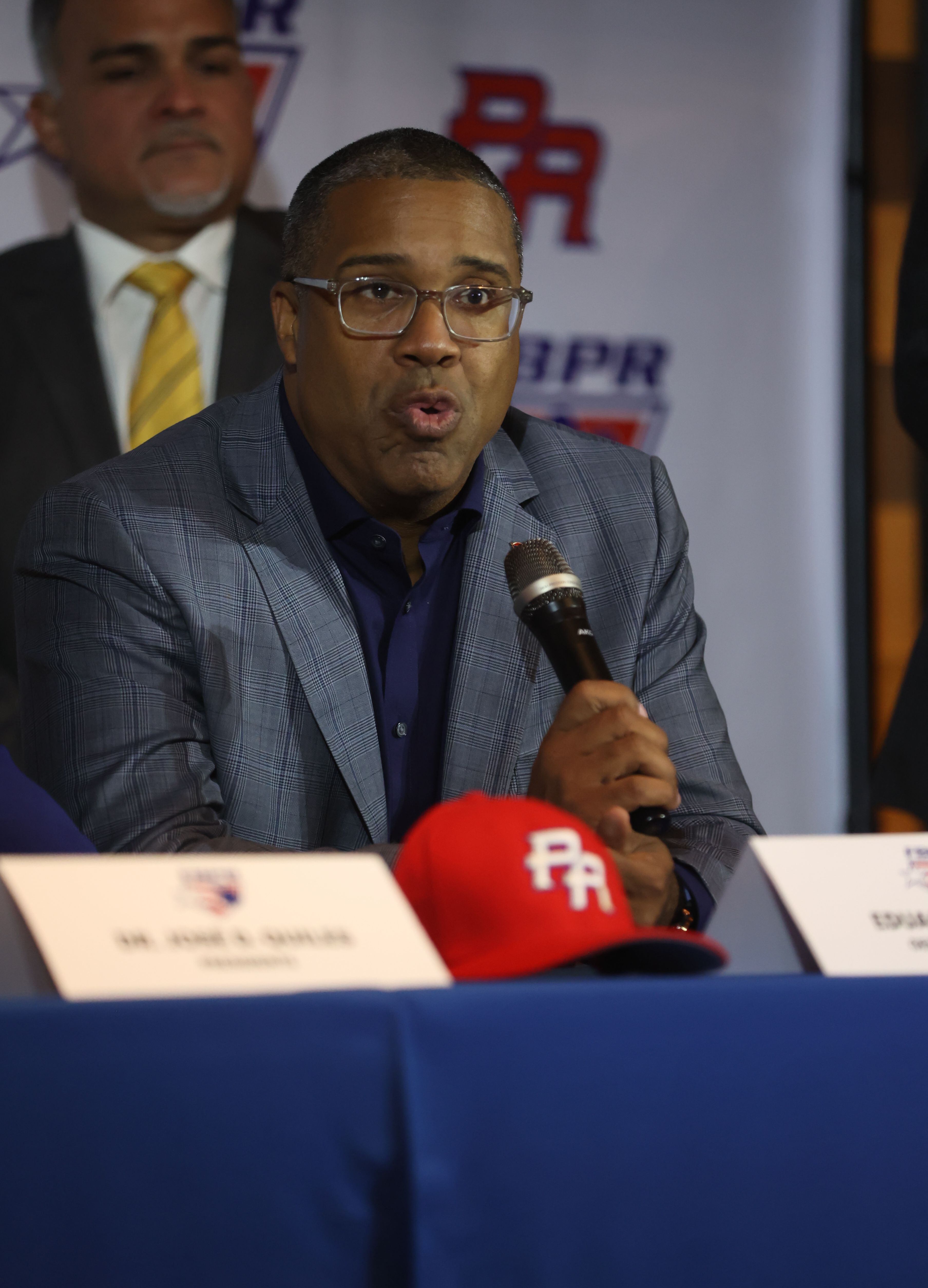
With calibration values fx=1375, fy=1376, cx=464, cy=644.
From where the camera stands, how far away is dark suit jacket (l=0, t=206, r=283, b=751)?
272 centimetres

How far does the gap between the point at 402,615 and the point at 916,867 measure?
1023mm

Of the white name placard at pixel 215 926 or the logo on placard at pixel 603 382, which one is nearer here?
the white name placard at pixel 215 926

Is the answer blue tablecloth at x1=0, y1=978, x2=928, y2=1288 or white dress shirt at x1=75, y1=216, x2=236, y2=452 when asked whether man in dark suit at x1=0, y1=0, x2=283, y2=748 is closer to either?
white dress shirt at x1=75, y1=216, x2=236, y2=452

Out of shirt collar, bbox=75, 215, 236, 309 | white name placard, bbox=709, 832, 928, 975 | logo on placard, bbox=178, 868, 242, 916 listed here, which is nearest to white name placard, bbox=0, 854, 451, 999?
logo on placard, bbox=178, 868, 242, 916

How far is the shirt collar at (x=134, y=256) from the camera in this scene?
9.20ft

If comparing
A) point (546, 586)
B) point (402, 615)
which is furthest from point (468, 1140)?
point (402, 615)

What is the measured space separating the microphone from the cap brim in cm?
40

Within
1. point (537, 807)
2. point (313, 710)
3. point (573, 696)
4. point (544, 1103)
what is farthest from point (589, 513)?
point (544, 1103)

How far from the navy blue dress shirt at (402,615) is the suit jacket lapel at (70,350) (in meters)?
0.96

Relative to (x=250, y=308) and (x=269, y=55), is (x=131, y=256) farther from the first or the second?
(x=269, y=55)

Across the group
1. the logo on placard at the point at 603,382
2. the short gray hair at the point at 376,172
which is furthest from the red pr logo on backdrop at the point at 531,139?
the short gray hair at the point at 376,172

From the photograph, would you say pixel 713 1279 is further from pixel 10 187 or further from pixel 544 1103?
pixel 10 187

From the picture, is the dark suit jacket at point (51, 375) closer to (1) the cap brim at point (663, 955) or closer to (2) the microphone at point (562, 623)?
(2) the microphone at point (562, 623)

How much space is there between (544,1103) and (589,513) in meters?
1.33
